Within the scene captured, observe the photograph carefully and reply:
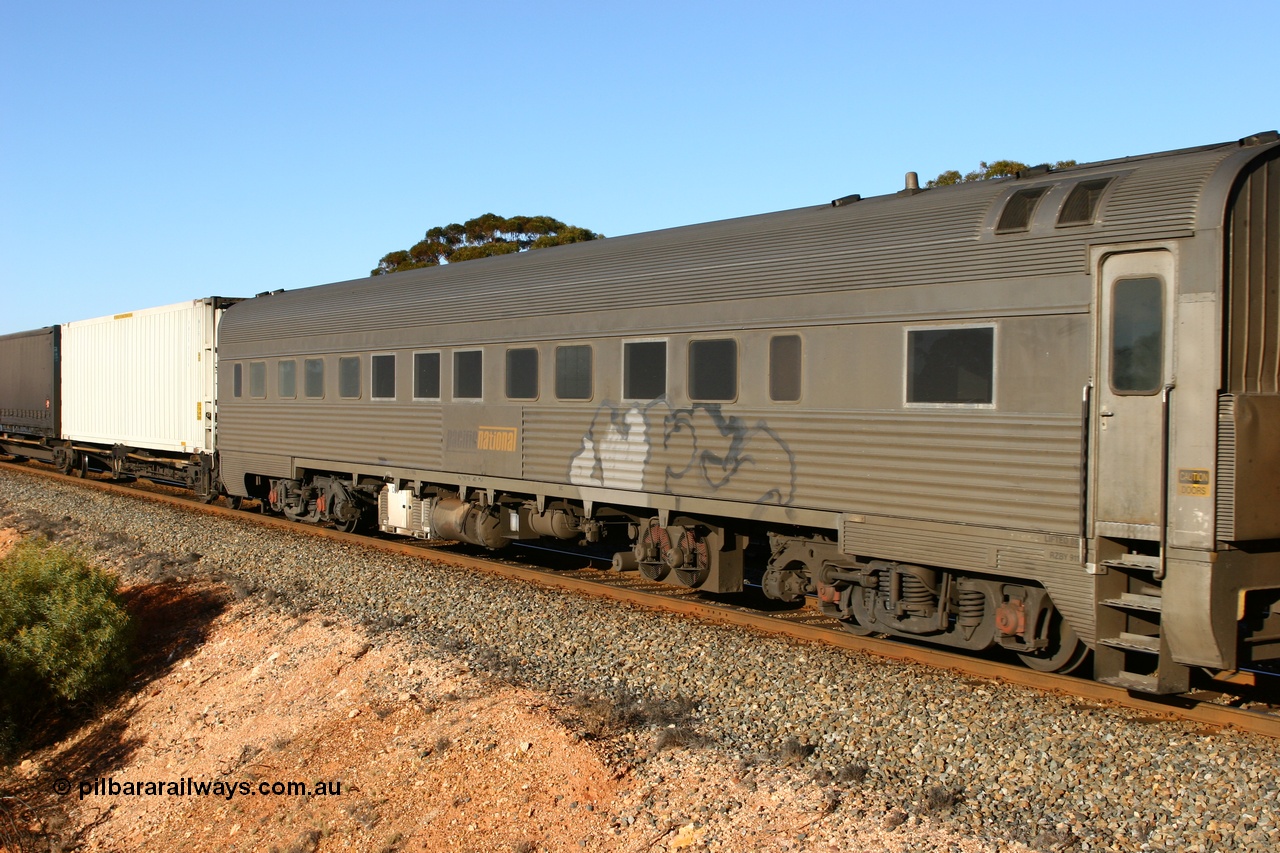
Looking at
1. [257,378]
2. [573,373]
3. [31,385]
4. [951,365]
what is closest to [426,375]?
[573,373]

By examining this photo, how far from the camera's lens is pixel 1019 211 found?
24.0ft

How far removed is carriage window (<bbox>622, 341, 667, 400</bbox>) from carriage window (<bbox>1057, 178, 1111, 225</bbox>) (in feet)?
12.7

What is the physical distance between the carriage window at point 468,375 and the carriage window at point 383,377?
4.62ft

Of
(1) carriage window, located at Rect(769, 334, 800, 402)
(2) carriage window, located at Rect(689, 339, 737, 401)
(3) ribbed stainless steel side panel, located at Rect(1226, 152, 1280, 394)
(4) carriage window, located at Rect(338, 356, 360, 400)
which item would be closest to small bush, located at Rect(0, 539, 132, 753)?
(4) carriage window, located at Rect(338, 356, 360, 400)

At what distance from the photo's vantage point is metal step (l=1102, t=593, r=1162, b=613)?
6490 millimetres

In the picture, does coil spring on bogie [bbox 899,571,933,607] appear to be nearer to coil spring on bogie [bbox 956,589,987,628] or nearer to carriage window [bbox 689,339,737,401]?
coil spring on bogie [bbox 956,589,987,628]

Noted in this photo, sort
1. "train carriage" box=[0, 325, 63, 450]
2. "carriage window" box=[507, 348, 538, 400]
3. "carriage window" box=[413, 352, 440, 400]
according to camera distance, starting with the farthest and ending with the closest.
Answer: "train carriage" box=[0, 325, 63, 450]
"carriage window" box=[413, 352, 440, 400]
"carriage window" box=[507, 348, 538, 400]

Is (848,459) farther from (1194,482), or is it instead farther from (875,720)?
(1194,482)

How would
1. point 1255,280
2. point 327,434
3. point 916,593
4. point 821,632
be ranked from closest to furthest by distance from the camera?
1. point 1255,280
2. point 916,593
3. point 821,632
4. point 327,434

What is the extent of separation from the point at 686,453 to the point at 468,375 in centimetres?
368

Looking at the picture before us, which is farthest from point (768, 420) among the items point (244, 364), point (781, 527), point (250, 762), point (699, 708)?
point (244, 364)

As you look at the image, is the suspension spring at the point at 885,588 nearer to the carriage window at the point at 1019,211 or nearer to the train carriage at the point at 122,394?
the carriage window at the point at 1019,211

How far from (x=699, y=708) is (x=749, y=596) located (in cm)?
408

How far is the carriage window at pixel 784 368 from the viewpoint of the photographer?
8.59 m
